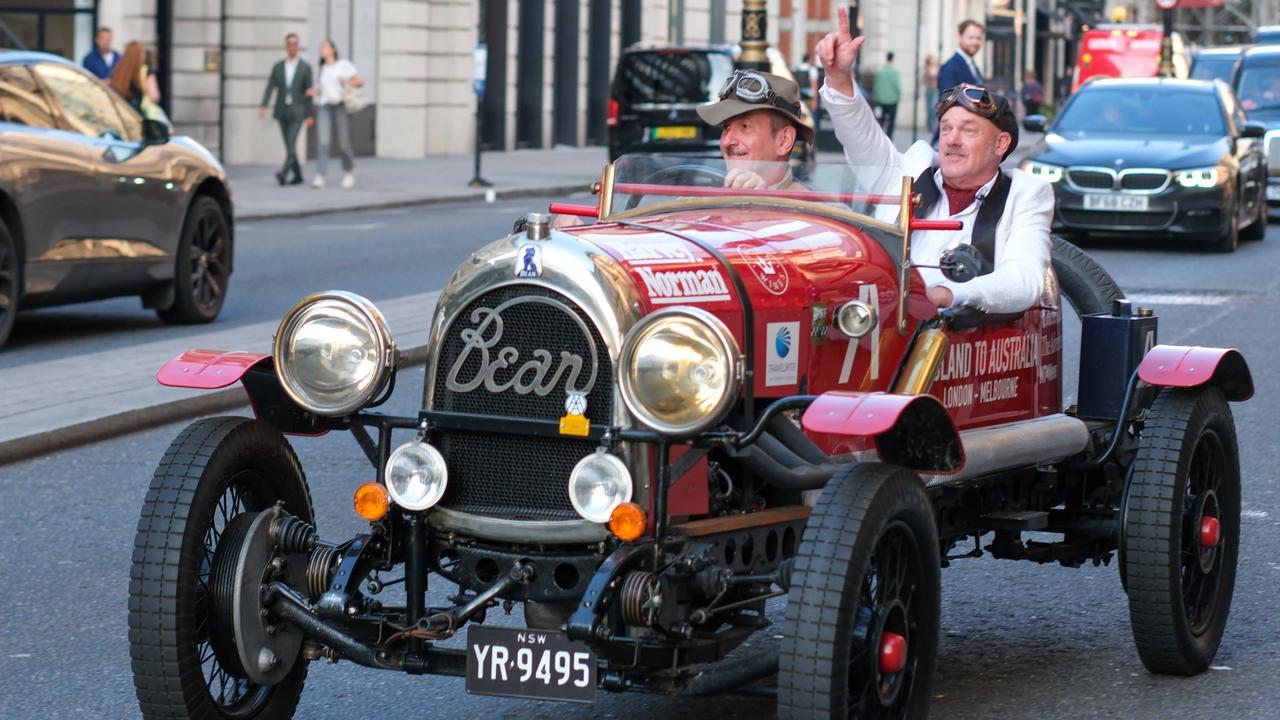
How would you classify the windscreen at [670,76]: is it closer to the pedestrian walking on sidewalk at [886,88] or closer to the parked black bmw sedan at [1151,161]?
the parked black bmw sedan at [1151,161]

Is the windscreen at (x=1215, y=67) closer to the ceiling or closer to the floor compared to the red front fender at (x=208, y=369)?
closer to the ceiling

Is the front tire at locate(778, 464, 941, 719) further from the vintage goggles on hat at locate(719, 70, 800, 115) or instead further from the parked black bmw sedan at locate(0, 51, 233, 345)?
the parked black bmw sedan at locate(0, 51, 233, 345)

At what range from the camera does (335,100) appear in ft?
90.1

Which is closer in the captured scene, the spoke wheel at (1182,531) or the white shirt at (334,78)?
the spoke wheel at (1182,531)

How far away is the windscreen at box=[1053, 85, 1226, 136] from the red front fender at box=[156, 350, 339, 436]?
1574cm

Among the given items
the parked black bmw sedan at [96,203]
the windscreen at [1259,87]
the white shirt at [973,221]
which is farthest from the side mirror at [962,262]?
the windscreen at [1259,87]

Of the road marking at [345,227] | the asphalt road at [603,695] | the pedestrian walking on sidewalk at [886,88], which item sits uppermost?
the pedestrian walking on sidewalk at [886,88]

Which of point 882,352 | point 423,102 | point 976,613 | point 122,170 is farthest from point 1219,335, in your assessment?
point 423,102

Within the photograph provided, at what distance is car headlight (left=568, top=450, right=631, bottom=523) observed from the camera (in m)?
4.50

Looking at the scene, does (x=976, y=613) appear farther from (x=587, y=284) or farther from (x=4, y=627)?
(x=4, y=627)

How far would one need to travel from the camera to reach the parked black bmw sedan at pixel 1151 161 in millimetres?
18938

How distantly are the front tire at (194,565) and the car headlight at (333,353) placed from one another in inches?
7.8

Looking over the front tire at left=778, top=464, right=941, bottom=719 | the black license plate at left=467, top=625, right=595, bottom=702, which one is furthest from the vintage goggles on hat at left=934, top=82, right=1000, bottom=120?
the black license plate at left=467, top=625, right=595, bottom=702

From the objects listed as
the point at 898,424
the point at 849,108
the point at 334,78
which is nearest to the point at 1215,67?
the point at 334,78
